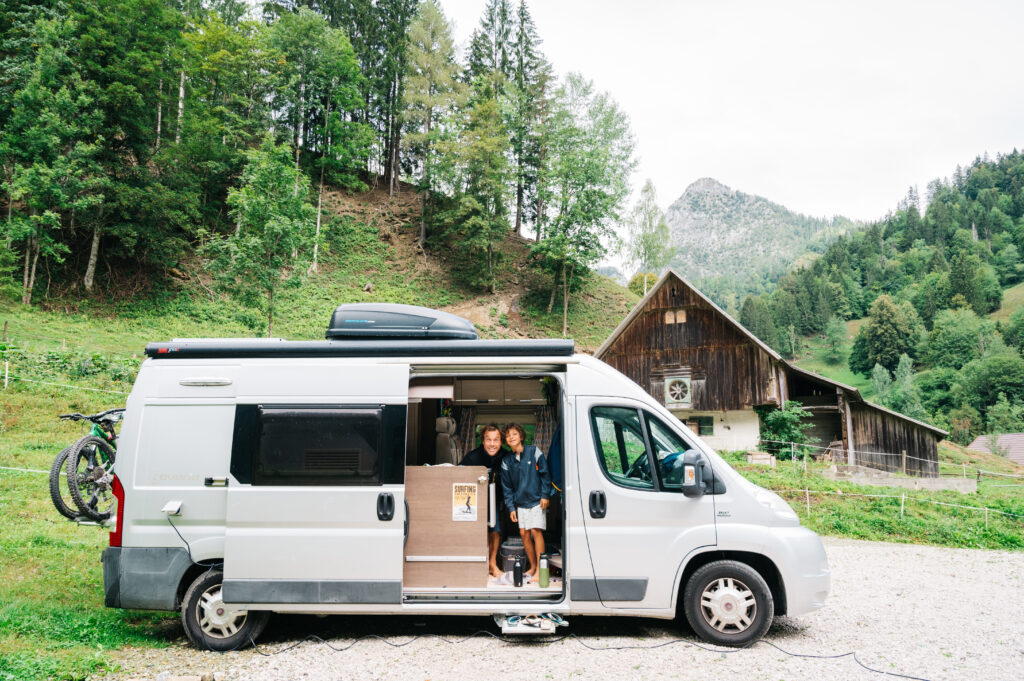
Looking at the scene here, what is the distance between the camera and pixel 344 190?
155 ft

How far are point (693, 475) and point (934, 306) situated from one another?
116m

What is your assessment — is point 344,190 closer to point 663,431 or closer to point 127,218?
point 127,218

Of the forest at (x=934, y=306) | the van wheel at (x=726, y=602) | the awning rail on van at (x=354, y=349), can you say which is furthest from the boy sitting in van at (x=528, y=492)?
the forest at (x=934, y=306)

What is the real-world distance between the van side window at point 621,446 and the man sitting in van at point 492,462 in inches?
49.0

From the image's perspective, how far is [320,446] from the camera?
227 inches

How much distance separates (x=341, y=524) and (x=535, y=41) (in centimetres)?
5176

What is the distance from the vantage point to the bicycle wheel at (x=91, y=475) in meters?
6.69

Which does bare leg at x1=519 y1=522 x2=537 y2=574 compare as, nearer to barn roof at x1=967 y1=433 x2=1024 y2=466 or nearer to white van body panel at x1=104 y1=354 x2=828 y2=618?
white van body panel at x1=104 y1=354 x2=828 y2=618

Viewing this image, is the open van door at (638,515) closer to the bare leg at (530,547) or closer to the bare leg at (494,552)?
the bare leg at (530,547)

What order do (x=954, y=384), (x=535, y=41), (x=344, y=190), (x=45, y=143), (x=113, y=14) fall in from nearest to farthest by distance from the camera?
(x=45, y=143) → (x=113, y=14) → (x=344, y=190) → (x=535, y=41) → (x=954, y=384)

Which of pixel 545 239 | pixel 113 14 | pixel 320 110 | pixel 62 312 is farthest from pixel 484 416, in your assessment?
pixel 320 110

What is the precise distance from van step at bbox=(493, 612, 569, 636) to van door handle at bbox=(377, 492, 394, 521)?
145 centimetres

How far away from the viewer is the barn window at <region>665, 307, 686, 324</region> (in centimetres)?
2703

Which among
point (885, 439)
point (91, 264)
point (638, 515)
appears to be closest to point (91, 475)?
point (638, 515)
